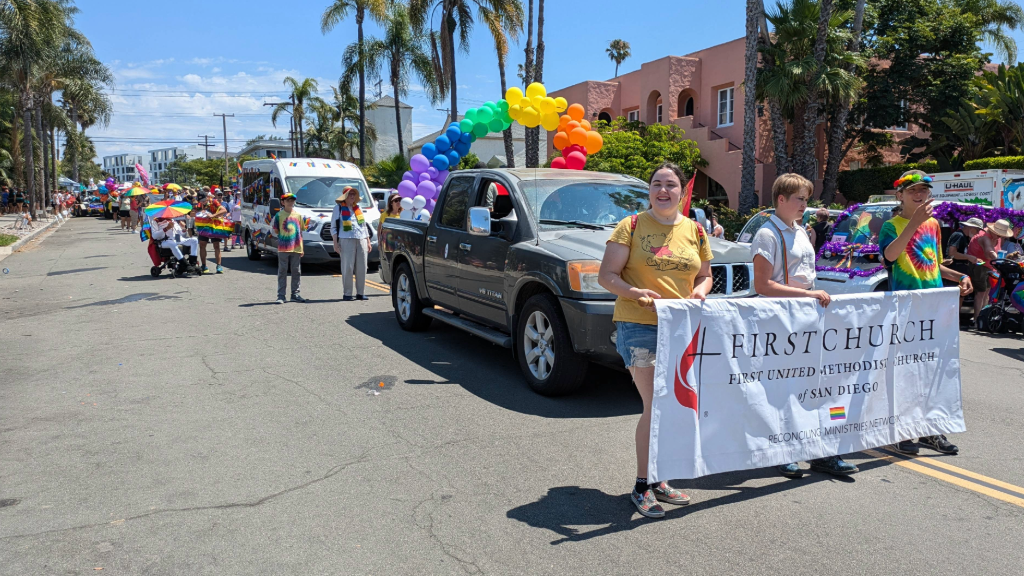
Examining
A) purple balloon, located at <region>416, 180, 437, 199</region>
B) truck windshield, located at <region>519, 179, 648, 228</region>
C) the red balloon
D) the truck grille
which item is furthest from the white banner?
purple balloon, located at <region>416, 180, 437, 199</region>

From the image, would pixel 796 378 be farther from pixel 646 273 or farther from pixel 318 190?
pixel 318 190

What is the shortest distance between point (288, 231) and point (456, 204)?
4461mm

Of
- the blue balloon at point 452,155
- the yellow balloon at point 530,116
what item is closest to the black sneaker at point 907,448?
the yellow balloon at point 530,116

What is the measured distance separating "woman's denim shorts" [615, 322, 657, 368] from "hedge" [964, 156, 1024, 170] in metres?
22.6

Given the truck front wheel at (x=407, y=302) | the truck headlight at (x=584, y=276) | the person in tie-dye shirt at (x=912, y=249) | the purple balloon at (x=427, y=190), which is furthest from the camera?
the purple balloon at (x=427, y=190)

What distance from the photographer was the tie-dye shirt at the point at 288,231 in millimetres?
11812

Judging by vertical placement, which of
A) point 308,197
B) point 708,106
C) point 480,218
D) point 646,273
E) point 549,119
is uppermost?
point 708,106

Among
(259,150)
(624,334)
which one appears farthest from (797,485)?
(259,150)

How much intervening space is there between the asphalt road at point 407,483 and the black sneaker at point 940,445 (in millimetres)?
122

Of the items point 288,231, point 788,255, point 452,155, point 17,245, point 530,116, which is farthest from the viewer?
point 17,245

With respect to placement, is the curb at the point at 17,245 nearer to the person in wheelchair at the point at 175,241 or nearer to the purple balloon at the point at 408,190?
the person in wheelchair at the point at 175,241

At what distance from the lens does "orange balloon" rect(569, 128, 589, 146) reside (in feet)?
54.7

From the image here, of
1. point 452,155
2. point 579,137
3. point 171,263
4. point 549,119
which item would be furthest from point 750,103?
point 171,263

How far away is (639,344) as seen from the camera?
4.12 metres
